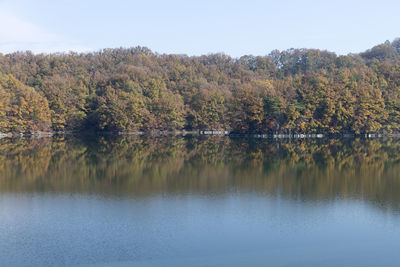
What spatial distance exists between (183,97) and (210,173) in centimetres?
5481

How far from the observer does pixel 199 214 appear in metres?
16.6

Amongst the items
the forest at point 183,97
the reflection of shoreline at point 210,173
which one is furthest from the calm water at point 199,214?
the forest at point 183,97

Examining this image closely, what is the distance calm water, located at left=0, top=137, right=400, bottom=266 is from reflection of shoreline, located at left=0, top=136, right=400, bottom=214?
0.08 metres

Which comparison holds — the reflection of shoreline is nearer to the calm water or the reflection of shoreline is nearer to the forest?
the calm water

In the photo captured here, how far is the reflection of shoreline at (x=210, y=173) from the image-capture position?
2141 cm

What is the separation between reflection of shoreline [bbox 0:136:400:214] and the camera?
2141 centimetres

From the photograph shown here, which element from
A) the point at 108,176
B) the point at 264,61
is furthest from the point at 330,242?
the point at 264,61

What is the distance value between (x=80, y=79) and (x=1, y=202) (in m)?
63.8

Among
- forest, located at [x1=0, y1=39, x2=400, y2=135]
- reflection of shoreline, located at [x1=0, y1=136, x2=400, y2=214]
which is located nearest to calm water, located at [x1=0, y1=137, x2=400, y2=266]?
reflection of shoreline, located at [x1=0, y1=136, x2=400, y2=214]

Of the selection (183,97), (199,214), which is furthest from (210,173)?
(183,97)

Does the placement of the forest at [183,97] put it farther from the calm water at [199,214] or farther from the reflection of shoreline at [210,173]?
the calm water at [199,214]

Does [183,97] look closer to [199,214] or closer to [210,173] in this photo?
[210,173]

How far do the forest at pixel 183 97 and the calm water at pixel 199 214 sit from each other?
31.1 m

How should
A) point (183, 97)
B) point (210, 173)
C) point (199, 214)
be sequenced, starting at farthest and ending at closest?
point (183, 97) < point (210, 173) < point (199, 214)
